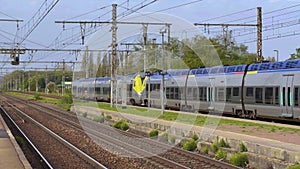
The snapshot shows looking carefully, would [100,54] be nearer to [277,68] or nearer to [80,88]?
[80,88]

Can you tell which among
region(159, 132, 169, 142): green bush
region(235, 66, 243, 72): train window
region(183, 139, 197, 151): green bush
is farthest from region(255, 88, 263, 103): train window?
region(183, 139, 197, 151): green bush

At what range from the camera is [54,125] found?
3048 cm

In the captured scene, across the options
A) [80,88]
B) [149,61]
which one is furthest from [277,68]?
[80,88]

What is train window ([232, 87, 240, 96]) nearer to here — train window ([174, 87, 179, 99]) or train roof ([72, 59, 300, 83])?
train roof ([72, 59, 300, 83])

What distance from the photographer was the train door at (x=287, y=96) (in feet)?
68.1

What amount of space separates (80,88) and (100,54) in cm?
866

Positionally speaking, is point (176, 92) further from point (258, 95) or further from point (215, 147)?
point (215, 147)

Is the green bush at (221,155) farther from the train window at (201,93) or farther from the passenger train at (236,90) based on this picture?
the train window at (201,93)

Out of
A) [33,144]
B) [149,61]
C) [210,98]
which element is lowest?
[33,144]

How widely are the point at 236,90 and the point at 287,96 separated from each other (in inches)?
189

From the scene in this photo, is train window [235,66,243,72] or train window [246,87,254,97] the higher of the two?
train window [235,66,243,72]

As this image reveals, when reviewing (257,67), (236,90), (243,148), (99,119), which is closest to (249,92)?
(236,90)

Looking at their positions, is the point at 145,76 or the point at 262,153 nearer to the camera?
the point at 262,153

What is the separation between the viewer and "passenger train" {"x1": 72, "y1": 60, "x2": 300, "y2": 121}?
2114cm
